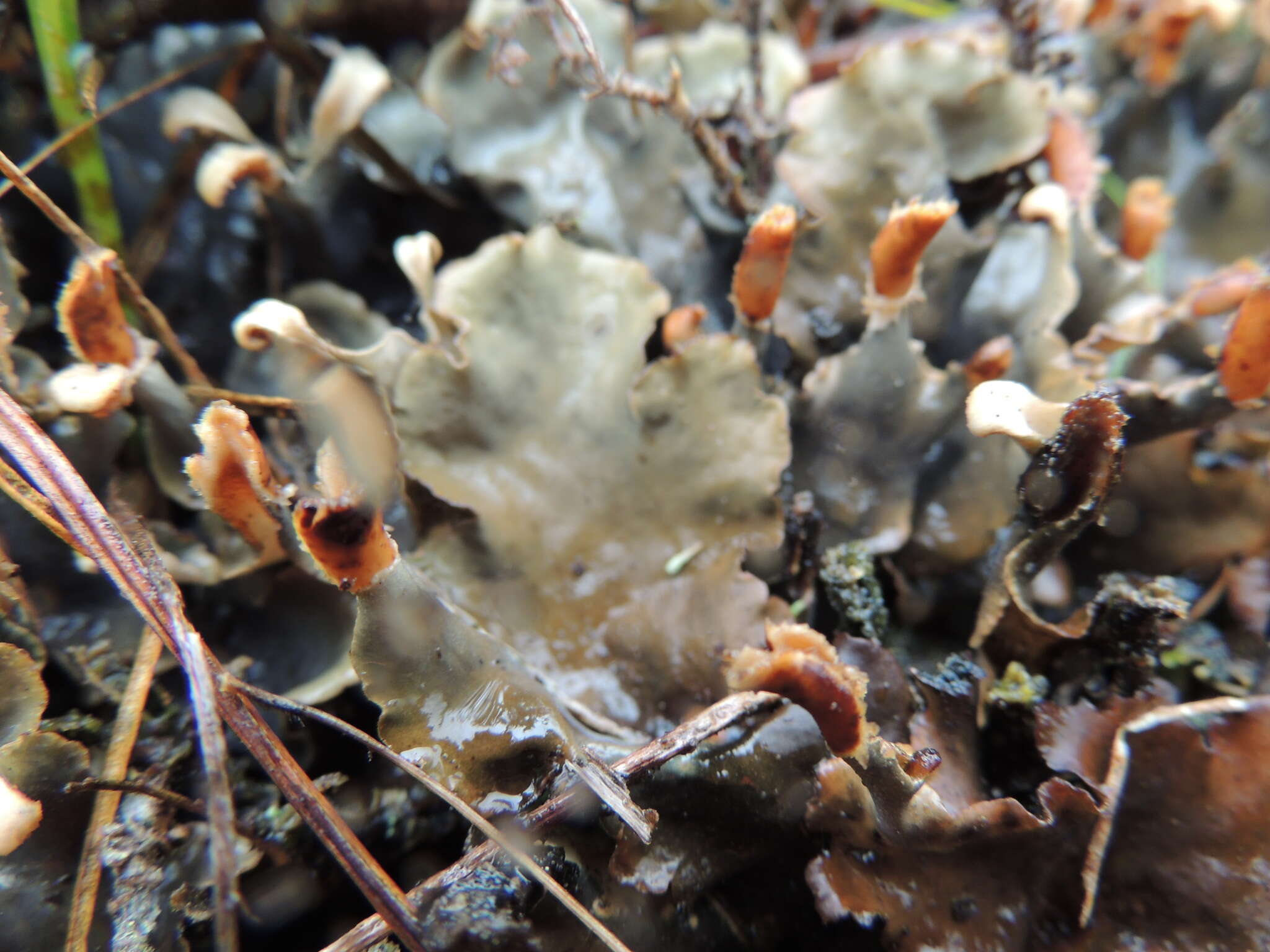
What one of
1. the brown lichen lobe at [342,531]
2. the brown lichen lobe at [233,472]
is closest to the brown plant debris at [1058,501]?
the brown lichen lobe at [342,531]

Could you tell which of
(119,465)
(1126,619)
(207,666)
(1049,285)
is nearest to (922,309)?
(1049,285)

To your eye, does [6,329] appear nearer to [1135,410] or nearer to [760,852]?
[760,852]

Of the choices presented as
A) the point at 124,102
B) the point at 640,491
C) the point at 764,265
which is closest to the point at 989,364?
the point at 764,265

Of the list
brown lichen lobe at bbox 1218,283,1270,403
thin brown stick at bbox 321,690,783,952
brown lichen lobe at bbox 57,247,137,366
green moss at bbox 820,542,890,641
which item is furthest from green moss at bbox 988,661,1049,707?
brown lichen lobe at bbox 57,247,137,366

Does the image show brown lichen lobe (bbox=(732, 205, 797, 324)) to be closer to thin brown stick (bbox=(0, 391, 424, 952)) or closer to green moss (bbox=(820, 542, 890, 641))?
green moss (bbox=(820, 542, 890, 641))

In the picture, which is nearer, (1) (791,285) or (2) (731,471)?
(2) (731,471)

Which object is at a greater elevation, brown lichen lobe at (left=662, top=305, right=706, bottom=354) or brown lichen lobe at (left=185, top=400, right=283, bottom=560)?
brown lichen lobe at (left=185, top=400, right=283, bottom=560)

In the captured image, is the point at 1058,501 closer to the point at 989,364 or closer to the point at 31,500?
the point at 989,364
